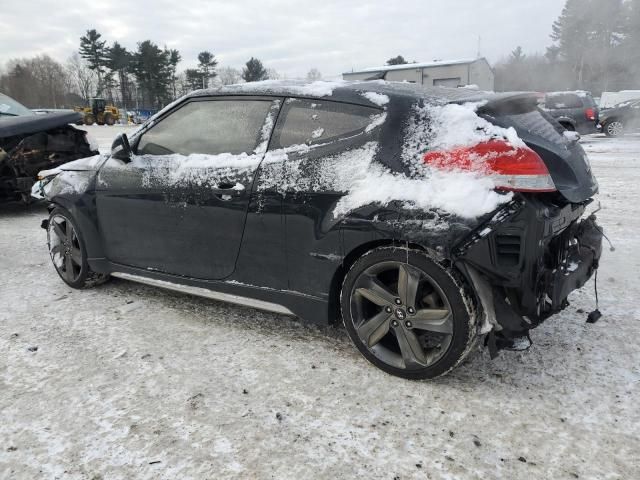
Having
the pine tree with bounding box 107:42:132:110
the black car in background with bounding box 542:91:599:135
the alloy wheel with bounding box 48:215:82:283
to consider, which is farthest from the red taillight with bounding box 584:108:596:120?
the pine tree with bounding box 107:42:132:110

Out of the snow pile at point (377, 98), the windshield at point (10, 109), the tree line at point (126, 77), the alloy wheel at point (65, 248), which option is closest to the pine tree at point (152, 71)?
the tree line at point (126, 77)

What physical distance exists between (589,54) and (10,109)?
1995 inches

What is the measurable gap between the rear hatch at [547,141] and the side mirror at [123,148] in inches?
94.4

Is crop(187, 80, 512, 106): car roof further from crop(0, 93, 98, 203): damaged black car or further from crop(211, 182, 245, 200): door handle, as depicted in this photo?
crop(0, 93, 98, 203): damaged black car

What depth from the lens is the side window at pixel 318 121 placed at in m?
2.76

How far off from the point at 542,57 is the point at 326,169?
194ft

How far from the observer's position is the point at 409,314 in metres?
2.60

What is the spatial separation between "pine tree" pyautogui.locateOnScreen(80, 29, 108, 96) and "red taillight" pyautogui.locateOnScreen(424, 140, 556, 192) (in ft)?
255

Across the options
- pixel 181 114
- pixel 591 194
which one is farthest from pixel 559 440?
pixel 181 114

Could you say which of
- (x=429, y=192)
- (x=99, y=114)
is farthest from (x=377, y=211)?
(x=99, y=114)

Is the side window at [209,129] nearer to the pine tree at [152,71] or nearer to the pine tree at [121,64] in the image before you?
the pine tree at [152,71]

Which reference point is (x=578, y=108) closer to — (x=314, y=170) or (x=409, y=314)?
(x=314, y=170)

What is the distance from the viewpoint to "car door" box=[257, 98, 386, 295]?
2.70 metres

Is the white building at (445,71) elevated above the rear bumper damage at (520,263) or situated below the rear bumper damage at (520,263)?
above
